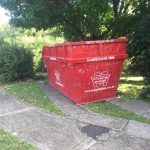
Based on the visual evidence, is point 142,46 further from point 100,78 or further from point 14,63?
point 14,63

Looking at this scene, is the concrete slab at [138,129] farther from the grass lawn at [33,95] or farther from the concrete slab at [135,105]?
the grass lawn at [33,95]

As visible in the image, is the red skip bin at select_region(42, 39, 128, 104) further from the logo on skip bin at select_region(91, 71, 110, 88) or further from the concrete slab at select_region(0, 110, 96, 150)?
the concrete slab at select_region(0, 110, 96, 150)

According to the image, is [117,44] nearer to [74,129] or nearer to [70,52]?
[70,52]

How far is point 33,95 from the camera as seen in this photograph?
9.02m

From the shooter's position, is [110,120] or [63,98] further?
[63,98]

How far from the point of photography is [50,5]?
9.65m

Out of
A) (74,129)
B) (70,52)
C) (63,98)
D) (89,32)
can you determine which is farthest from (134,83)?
(74,129)

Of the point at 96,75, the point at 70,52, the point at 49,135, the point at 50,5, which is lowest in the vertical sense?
the point at 49,135

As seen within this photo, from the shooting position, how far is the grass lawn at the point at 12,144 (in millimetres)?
5066

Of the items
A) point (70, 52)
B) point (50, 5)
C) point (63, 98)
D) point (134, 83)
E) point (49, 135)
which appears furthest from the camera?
point (134, 83)

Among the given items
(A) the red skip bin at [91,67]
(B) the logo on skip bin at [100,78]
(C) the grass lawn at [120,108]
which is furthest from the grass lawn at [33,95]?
(B) the logo on skip bin at [100,78]

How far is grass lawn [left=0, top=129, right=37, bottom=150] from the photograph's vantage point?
507 centimetres

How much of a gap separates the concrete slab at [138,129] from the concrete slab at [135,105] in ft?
2.36

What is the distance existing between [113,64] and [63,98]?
170cm
